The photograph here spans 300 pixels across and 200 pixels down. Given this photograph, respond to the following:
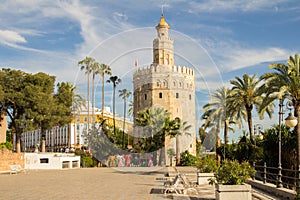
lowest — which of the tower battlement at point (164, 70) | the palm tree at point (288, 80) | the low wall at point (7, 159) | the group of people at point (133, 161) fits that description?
the group of people at point (133, 161)

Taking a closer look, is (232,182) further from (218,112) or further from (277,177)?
(218,112)

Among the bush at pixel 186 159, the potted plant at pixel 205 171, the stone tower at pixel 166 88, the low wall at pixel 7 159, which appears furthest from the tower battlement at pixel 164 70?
the potted plant at pixel 205 171

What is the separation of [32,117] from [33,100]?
56.4 inches

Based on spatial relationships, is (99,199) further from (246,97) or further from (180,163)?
(180,163)

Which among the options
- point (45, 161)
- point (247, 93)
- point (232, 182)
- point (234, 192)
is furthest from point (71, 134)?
point (234, 192)

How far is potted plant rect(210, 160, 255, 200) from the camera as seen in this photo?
25.7 feet

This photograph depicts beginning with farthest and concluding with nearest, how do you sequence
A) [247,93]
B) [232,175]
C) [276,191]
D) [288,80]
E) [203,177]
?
[247,93]
[288,80]
[203,177]
[276,191]
[232,175]

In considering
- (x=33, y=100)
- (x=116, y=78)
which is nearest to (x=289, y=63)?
(x=33, y=100)

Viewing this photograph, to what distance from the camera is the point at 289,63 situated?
53.6 ft

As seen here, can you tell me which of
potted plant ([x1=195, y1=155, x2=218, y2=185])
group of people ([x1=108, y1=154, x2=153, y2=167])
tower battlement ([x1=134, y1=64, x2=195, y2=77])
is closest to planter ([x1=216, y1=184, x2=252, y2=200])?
potted plant ([x1=195, y1=155, x2=218, y2=185])

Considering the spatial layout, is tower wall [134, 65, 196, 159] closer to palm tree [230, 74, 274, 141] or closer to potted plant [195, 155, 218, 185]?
palm tree [230, 74, 274, 141]

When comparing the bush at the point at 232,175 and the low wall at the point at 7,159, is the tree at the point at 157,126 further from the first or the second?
the bush at the point at 232,175

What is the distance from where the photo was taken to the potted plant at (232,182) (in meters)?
7.84

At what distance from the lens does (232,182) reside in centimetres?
821
